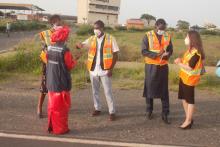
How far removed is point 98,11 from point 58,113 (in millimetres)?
112634

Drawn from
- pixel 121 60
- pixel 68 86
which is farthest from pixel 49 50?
pixel 121 60

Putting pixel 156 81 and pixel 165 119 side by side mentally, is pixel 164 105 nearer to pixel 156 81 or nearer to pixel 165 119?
pixel 165 119

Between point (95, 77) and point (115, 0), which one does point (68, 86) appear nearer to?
point (95, 77)

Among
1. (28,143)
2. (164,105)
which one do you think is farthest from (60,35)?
(164,105)

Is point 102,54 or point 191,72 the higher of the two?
point 102,54

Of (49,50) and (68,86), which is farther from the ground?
(49,50)

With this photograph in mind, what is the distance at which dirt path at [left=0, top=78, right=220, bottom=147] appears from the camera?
622cm

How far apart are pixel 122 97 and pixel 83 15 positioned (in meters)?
108

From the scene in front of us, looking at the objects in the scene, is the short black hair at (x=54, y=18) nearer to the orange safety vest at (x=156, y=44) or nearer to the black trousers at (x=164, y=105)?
the orange safety vest at (x=156, y=44)

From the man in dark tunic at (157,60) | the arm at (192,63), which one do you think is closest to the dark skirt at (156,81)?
the man in dark tunic at (157,60)

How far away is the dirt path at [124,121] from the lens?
20.4 feet

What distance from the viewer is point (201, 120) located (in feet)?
24.1

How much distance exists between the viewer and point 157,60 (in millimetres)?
7051

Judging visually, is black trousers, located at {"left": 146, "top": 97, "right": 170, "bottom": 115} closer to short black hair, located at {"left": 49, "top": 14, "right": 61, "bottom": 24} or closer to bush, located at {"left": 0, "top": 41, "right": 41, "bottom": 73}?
short black hair, located at {"left": 49, "top": 14, "right": 61, "bottom": 24}
